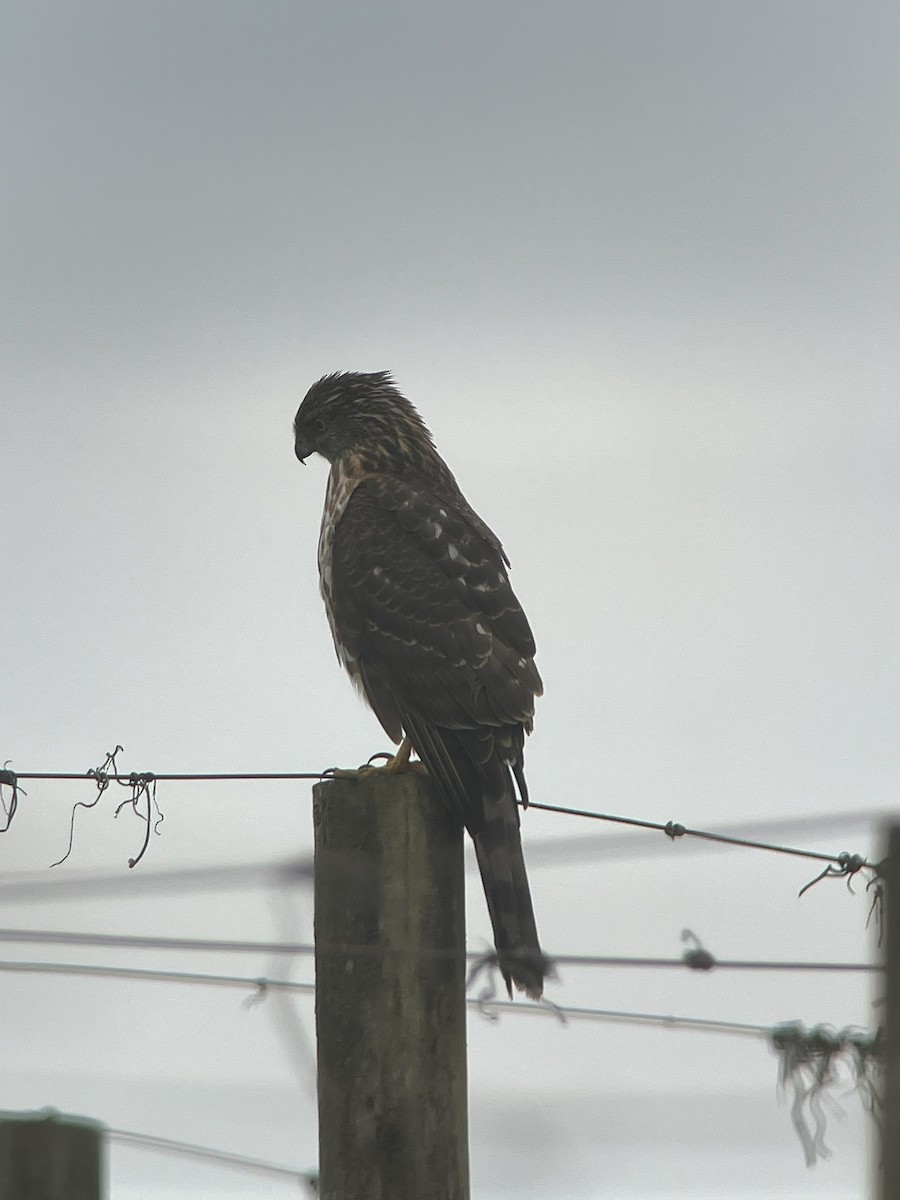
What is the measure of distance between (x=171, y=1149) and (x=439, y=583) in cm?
265

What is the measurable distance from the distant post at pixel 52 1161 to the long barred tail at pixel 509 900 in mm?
1058

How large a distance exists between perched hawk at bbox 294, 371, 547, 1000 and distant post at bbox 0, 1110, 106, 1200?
109cm

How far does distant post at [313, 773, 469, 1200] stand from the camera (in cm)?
378

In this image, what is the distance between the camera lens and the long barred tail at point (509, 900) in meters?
4.29

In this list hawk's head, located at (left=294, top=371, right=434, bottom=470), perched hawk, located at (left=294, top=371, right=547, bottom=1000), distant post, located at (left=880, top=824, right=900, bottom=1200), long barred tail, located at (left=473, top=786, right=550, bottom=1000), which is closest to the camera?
distant post, located at (left=880, top=824, right=900, bottom=1200)

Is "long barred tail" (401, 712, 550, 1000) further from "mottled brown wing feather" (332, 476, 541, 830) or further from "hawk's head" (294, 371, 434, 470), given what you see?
"hawk's head" (294, 371, 434, 470)

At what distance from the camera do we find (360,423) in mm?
7652

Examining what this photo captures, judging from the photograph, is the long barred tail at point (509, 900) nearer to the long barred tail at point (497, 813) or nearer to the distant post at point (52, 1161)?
the long barred tail at point (497, 813)

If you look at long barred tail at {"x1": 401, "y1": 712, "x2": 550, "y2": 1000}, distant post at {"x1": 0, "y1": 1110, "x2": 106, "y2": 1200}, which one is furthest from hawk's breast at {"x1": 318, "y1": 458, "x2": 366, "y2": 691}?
distant post at {"x1": 0, "y1": 1110, "x2": 106, "y2": 1200}

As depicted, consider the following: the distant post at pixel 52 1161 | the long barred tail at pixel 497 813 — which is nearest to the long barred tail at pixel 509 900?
the long barred tail at pixel 497 813

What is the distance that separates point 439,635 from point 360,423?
6.49 feet

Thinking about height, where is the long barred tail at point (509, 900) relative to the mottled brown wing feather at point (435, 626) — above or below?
below

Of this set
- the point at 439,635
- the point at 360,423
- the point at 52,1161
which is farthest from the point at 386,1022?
the point at 360,423

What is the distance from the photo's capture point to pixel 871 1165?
282 centimetres
